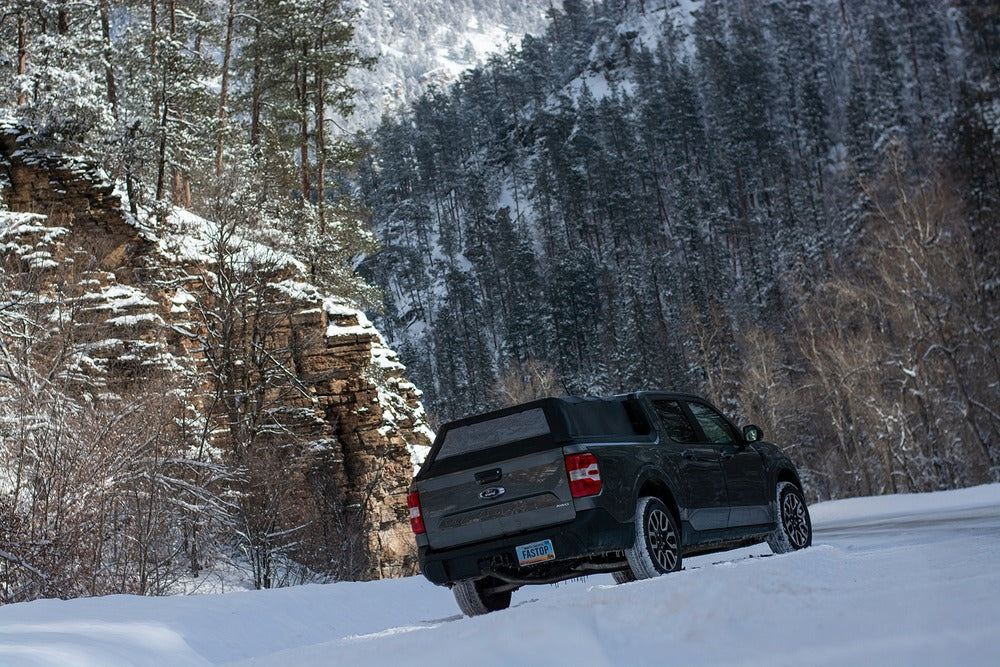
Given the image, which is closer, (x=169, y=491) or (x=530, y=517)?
A: (x=530, y=517)

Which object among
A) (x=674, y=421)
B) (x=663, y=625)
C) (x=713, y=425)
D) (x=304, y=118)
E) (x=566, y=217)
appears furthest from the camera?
(x=566, y=217)

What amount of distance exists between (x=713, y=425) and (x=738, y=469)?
1.82ft

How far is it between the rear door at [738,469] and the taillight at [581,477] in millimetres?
2332

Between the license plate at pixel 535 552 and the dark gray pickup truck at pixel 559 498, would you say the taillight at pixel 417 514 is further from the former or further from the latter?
the license plate at pixel 535 552

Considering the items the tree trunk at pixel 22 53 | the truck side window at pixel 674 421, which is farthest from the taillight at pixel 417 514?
the tree trunk at pixel 22 53

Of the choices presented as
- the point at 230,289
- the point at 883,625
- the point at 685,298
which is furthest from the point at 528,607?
the point at 685,298

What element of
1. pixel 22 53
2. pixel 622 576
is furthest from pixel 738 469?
pixel 22 53

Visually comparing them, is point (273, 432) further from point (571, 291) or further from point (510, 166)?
point (510, 166)

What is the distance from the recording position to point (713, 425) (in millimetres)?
10852

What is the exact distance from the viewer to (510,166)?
445 ft

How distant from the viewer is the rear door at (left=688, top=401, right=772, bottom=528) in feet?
33.8

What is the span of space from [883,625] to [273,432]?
2420cm

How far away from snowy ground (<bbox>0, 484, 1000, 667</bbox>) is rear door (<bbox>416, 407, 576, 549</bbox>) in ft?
3.30

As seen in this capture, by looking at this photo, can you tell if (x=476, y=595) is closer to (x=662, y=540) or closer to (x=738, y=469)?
(x=662, y=540)
